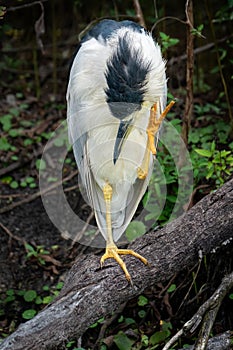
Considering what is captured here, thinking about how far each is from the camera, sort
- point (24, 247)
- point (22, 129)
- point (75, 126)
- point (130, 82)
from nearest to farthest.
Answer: point (130, 82) → point (75, 126) → point (24, 247) → point (22, 129)

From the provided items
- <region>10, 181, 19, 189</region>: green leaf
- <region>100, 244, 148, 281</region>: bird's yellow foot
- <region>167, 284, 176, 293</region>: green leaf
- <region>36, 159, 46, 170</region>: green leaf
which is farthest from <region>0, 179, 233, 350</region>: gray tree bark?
<region>36, 159, 46, 170</region>: green leaf

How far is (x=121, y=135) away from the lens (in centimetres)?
362

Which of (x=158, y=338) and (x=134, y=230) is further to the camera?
(x=134, y=230)

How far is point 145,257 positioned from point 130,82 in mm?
920

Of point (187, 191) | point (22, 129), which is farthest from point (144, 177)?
point (22, 129)

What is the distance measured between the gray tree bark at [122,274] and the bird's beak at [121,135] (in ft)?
1.74

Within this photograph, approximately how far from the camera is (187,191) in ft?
14.4

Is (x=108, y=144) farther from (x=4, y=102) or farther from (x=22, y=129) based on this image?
(x=4, y=102)

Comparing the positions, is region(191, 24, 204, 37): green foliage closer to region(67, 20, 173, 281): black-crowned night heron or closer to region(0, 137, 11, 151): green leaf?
region(67, 20, 173, 281): black-crowned night heron

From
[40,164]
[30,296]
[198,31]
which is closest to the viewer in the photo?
[198,31]

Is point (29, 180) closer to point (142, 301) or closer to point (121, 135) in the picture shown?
point (142, 301)

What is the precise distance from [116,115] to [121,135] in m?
0.16

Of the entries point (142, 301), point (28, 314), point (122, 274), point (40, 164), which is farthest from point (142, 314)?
point (40, 164)

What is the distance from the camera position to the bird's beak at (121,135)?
3.58 m
